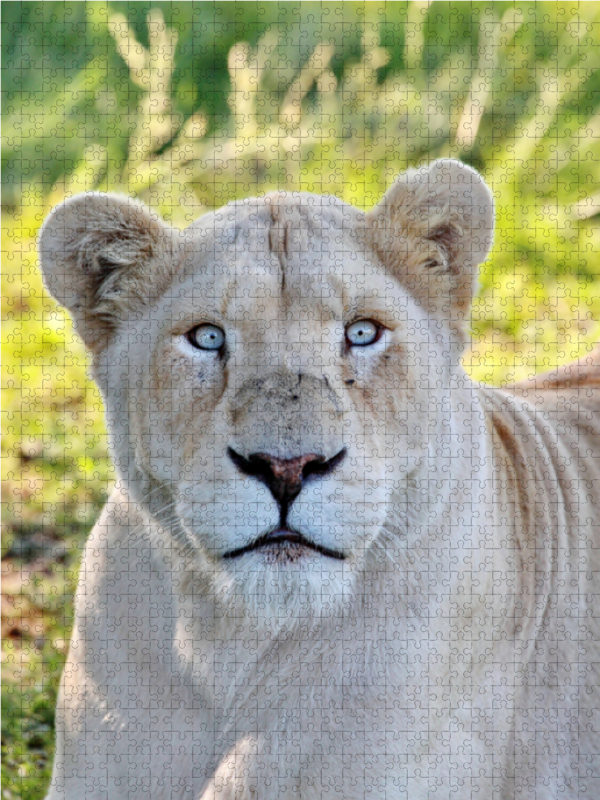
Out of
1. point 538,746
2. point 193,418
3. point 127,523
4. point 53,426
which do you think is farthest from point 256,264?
point 53,426

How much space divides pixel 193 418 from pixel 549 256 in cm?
345

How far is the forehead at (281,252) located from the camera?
1.92 m

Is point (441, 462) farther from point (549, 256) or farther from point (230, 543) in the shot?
point (549, 256)

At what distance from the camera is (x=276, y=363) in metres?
1.83

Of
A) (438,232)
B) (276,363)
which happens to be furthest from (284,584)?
(438,232)

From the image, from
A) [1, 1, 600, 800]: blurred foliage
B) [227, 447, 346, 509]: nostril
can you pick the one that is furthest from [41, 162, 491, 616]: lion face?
[1, 1, 600, 800]: blurred foliage

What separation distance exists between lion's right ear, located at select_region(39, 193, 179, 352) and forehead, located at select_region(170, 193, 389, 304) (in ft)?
0.22

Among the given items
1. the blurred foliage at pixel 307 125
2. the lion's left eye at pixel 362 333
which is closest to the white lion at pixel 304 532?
the lion's left eye at pixel 362 333

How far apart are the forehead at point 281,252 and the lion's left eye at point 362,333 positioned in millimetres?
55

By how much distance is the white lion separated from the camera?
A: 1.82 metres

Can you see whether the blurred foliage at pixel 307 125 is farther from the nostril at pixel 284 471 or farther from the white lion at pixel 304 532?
the nostril at pixel 284 471

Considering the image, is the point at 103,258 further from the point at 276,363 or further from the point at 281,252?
the point at 276,363

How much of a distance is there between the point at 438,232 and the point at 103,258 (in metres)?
0.67

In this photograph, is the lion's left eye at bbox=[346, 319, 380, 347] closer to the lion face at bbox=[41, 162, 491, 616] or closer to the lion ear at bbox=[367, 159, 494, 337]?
the lion face at bbox=[41, 162, 491, 616]
